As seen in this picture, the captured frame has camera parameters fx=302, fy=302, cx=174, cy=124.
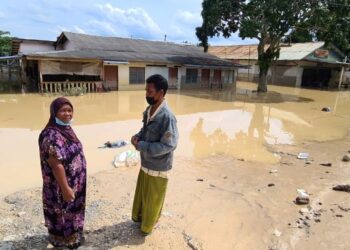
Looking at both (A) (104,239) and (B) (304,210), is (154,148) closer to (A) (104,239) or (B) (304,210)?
(A) (104,239)

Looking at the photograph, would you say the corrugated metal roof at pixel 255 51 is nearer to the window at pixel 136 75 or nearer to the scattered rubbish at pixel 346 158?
the window at pixel 136 75

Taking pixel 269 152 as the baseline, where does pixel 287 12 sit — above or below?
above

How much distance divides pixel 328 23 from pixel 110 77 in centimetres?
1434

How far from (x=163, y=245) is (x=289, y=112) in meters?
13.2

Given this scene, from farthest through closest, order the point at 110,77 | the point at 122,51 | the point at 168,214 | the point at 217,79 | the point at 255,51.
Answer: the point at 255,51 < the point at 217,79 < the point at 122,51 < the point at 110,77 < the point at 168,214

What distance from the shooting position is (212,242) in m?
3.49

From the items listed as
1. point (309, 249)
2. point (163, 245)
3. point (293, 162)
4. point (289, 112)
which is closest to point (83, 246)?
point (163, 245)

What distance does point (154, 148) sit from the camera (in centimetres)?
292

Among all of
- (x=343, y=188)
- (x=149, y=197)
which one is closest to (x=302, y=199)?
(x=343, y=188)

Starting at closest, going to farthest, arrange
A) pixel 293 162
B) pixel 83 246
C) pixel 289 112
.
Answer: pixel 83 246 < pixel 293 162 < pixel 289 112

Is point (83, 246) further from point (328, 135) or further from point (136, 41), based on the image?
point (136, 41)

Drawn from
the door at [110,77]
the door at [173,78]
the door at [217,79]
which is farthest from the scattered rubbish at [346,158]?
the door at [217,79]

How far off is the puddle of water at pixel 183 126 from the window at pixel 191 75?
7.15 meters

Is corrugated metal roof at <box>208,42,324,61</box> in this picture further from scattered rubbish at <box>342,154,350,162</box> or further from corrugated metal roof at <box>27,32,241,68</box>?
scattered rubbish at <box>342,154,350,162</box>
